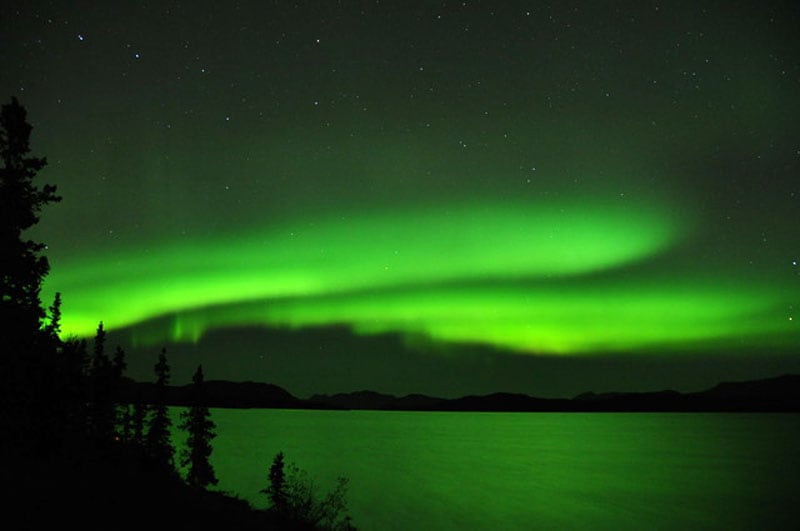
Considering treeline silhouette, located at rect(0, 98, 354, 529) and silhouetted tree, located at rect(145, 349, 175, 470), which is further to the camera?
silhouetted tree, located at rect(145, 349, 175, 470)

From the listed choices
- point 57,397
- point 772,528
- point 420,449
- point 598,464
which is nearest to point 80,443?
point 57,397

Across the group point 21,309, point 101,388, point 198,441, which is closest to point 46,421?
point 21,309

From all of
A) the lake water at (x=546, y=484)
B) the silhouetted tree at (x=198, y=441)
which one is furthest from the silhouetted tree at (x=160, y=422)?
the lake water at (x=546, y=484)

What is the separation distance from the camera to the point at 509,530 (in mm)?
49594

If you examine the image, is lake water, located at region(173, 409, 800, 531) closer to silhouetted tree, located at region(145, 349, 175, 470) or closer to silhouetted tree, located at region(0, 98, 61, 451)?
silhouetted tree, located at region(145, 349, 175, 470)

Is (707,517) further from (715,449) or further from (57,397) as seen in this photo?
(715,449)

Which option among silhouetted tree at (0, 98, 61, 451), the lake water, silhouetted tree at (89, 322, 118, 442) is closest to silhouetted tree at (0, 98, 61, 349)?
silhouetted tree at (0, 98, 61, 451)

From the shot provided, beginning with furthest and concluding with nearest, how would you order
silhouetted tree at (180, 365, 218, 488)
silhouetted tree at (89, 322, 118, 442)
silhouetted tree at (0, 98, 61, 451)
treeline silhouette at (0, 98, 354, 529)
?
silhouetted tree at (180, 365, 218, 488) < silhouetted tree at (89, 322, 118, 442) < silhouetted tree at (0, 98, 61, 451) < treeline silhouette at (0, 98, 354, 529)

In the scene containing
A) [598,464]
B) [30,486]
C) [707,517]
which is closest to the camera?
[30,486]

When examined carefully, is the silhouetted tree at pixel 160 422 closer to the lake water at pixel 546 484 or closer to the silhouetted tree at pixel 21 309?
the lake water at pixel 546 484

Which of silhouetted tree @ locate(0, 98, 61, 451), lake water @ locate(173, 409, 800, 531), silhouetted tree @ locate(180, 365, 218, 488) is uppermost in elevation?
silhouetted tree @ locate(0, 98, 61, 451)

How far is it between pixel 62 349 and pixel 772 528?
2235 inches

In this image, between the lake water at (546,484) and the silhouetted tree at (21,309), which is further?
the lake water at (546,484)

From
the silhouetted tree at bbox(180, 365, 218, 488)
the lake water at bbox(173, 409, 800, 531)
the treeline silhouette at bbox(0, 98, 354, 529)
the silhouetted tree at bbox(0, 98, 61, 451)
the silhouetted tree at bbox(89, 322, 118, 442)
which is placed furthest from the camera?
the lake water at bbox(173, 409, 800, 531)
